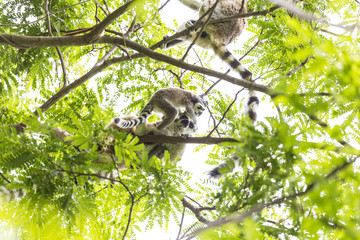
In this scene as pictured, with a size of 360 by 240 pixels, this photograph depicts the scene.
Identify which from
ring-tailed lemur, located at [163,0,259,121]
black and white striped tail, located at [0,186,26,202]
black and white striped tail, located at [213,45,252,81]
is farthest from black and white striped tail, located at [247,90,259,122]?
black and white striped tail, located at [0,186,26,202]

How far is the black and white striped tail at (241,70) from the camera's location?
513 centimetres

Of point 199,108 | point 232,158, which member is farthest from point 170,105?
point 232,158

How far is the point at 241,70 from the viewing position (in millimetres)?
5836

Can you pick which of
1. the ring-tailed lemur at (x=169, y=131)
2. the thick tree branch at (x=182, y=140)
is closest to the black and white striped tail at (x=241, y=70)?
the thick tree branch at (x=182, y=140)

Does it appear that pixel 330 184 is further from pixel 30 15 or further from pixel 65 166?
pixel 30 15

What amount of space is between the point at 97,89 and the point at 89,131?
370 centimetres

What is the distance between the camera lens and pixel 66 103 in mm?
6387

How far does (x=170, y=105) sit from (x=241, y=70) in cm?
151

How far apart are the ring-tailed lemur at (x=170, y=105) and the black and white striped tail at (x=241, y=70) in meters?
1.02

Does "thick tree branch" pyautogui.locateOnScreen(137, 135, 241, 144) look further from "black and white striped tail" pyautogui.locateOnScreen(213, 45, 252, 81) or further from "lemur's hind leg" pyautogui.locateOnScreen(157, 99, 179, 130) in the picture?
"black and white striped tail" pyautogui.locateOnScreen(213, 45, 252, 81)

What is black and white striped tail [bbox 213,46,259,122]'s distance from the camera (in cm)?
513

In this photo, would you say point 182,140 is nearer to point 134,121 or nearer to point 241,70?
point 134,121

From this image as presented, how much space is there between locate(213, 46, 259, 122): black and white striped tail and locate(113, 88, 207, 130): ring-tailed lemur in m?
1.02

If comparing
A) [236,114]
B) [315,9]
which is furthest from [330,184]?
[236,114]
